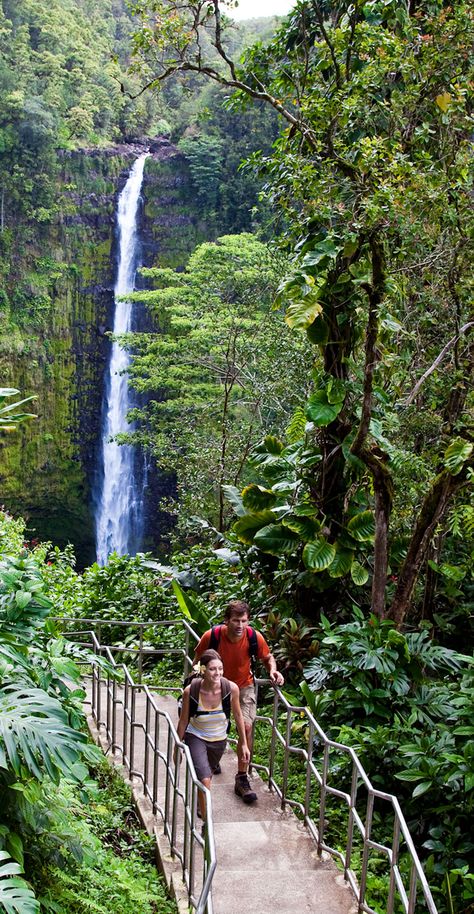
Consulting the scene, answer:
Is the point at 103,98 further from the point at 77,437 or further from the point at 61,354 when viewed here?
the point at 77,437

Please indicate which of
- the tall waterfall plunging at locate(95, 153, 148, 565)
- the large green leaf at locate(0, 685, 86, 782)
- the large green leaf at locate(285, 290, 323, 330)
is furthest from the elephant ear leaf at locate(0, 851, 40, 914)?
the tall waterfall plunging at locate(95, 153, 148, 565)

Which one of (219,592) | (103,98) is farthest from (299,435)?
(103,98)

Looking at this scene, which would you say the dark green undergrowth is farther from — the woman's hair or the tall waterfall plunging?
the tall waterfall plunging

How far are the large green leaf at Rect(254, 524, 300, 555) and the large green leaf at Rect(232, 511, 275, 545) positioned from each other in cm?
25

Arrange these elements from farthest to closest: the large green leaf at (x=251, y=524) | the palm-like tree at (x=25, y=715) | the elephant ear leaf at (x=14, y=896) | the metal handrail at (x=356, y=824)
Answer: the large green leaf at (x=251, y=524)
the metal handrail at (x=356, y=824)
the palm-like tree at (x=25, y=715)
the elephant ear leaf at (x=14, y=896)

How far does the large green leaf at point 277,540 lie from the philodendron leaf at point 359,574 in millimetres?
533

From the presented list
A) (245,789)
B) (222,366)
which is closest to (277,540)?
(245,789)

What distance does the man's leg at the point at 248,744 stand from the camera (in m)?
4.04

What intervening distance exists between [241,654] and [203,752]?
0.56 meters

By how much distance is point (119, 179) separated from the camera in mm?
24719

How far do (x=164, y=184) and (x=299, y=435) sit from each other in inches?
772

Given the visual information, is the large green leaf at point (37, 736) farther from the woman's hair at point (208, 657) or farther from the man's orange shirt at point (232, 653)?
the man's orange shirt at point (232, 653)

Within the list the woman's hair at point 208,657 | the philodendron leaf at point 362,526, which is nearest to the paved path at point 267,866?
the woman's hair at point 208,657

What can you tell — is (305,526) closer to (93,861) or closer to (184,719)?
(184,719)
